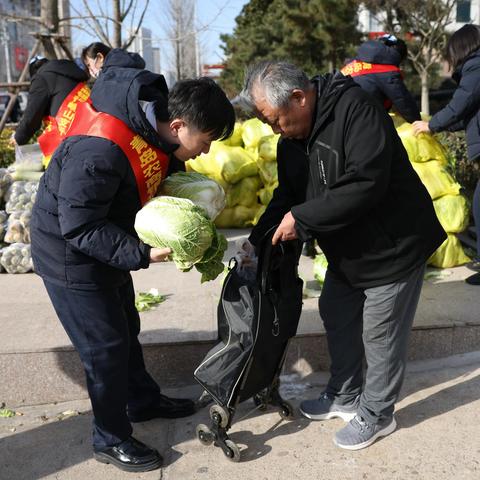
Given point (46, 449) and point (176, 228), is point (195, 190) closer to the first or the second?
point (176, 228)

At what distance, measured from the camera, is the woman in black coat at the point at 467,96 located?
4391 millimetres

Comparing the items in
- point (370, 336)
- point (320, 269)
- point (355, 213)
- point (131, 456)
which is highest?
point (355, 213)

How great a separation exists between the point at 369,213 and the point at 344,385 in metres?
1.09

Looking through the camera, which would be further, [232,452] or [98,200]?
[232,452]

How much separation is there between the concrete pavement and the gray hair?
176cm

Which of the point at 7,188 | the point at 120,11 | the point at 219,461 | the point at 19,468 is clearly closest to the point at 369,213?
the point at 219,461

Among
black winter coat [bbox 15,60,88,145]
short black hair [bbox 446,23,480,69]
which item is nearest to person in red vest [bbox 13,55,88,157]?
black winter coat [bbox 15,60,88,145]

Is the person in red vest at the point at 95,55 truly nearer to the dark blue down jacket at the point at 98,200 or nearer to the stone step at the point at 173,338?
the stone step at the point at 173,338

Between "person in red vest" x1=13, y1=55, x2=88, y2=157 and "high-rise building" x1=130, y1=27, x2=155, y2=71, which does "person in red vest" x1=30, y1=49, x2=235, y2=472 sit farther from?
"high-rise building" x1=130, y1=27, x2=155, y2=71

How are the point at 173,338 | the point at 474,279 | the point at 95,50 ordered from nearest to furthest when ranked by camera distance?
1. the point at 173,338
2. the point at 474,279
3. the point at 95,50

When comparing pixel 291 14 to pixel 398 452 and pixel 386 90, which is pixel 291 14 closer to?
pixel 386 90

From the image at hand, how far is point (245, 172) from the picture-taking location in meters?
6.17

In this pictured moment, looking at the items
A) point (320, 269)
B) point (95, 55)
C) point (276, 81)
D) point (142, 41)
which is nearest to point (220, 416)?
point (276, 81)

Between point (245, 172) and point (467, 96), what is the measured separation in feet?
8.08
